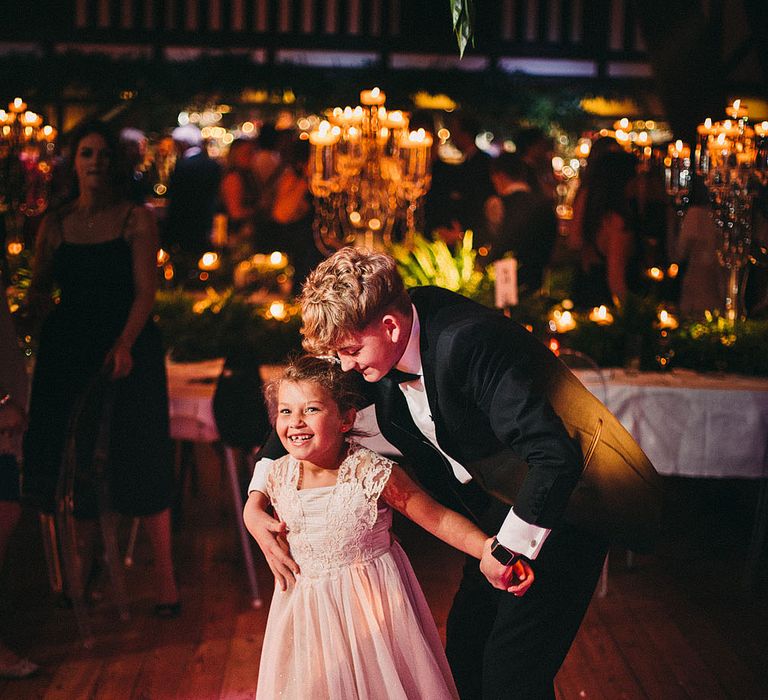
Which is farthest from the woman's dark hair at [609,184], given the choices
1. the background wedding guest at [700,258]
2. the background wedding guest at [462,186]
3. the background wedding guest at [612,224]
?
the background wedding guest at [462,186]

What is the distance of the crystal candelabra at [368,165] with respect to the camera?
18.7ft

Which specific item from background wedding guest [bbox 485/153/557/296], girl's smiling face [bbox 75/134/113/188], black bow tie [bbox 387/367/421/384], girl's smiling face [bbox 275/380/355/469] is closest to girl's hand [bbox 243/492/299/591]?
girl's smiling face [bbox 275/380/355/469]

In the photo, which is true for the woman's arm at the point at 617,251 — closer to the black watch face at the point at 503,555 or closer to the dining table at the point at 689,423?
the dining table at the point at 689,423

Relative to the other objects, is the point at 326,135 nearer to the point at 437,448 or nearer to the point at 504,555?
the point at 437,448

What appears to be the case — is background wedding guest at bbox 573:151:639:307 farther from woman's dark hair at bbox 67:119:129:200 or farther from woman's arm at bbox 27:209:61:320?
woman's arm at bbox 27:209:61:320

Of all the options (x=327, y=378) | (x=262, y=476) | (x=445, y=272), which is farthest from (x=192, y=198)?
(x=327, y=378)

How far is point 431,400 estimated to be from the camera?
7.04ft

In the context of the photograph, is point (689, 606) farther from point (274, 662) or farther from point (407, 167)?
point (407, 167)

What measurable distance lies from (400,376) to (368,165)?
3.80 meters

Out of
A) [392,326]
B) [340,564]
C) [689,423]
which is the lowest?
[689,423]

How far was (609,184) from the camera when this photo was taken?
5184 millimetres

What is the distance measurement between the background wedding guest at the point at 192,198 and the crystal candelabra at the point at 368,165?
2206 millimetres

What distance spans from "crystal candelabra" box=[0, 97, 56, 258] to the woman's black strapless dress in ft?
3.93

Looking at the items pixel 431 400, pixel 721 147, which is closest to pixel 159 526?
pixel 431 400
